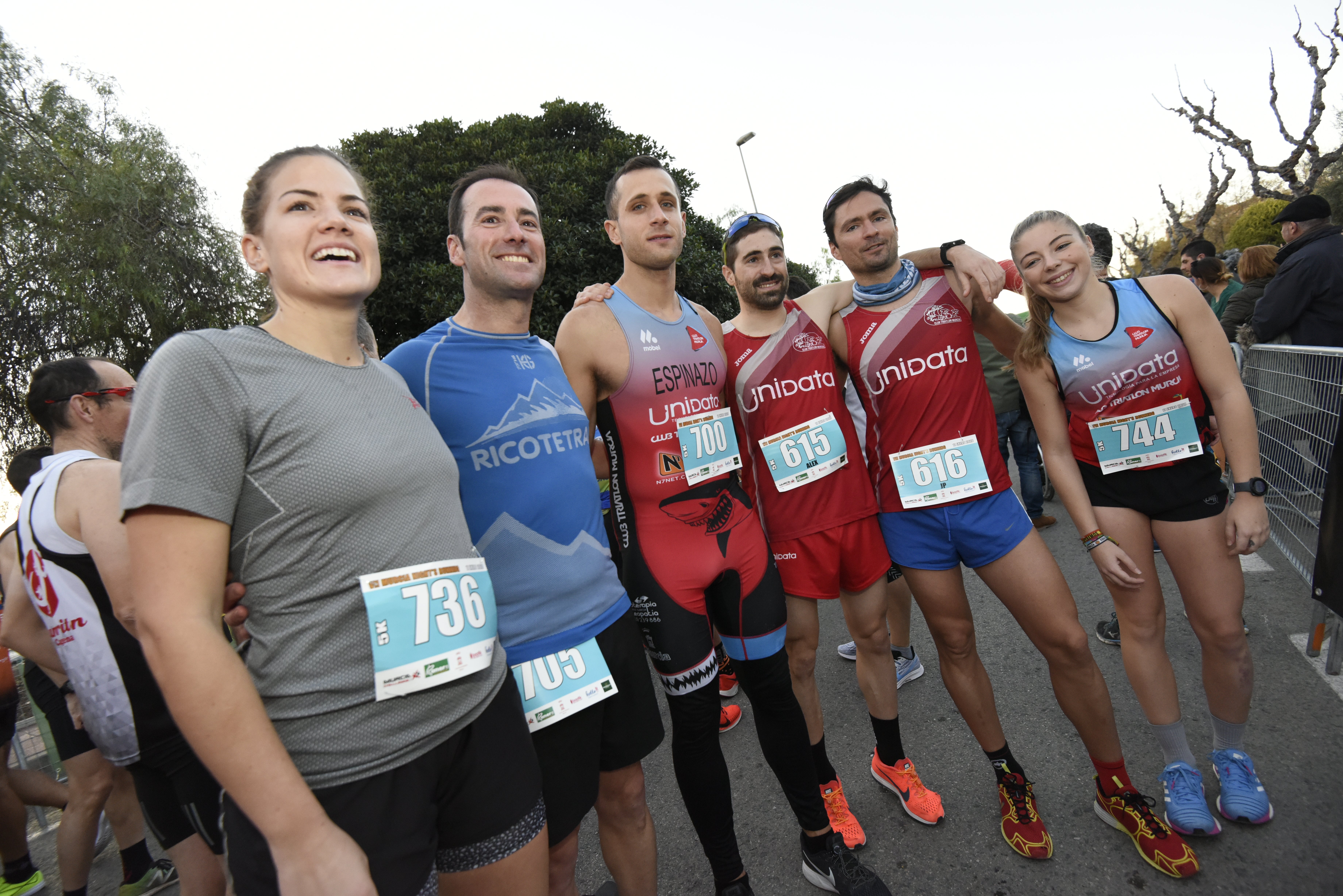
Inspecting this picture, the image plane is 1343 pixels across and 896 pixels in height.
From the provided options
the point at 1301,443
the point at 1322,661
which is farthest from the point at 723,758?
the point at 1301,443

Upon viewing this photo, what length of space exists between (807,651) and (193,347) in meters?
2.41

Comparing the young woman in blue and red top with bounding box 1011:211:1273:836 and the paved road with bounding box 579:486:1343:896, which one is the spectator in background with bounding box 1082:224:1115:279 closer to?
the young woman in blue and red top with bounding box 1011:211:1273:836

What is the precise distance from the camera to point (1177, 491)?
2537 mm

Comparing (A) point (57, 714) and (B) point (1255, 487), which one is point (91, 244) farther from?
(B) point (1255, 487)

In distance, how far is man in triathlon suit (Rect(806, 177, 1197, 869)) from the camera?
8.24ft

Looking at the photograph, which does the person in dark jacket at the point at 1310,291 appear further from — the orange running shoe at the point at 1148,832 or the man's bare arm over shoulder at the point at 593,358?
the man's bare arm over shoulder at the point at 593,358

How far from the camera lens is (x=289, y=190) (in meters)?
1.51

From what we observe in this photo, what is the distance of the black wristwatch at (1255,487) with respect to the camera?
96.5 inches

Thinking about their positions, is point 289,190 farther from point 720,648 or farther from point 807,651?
point 720,648

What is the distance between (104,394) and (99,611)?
84cm

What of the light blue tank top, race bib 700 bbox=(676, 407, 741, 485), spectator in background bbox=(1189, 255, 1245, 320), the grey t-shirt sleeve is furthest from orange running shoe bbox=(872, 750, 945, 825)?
spectator in background bbox=(1189, 255, 1245, 320)

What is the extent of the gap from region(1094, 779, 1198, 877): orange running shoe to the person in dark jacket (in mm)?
3845

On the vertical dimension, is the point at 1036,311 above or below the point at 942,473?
above

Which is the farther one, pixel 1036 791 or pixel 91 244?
pixel 91 244
